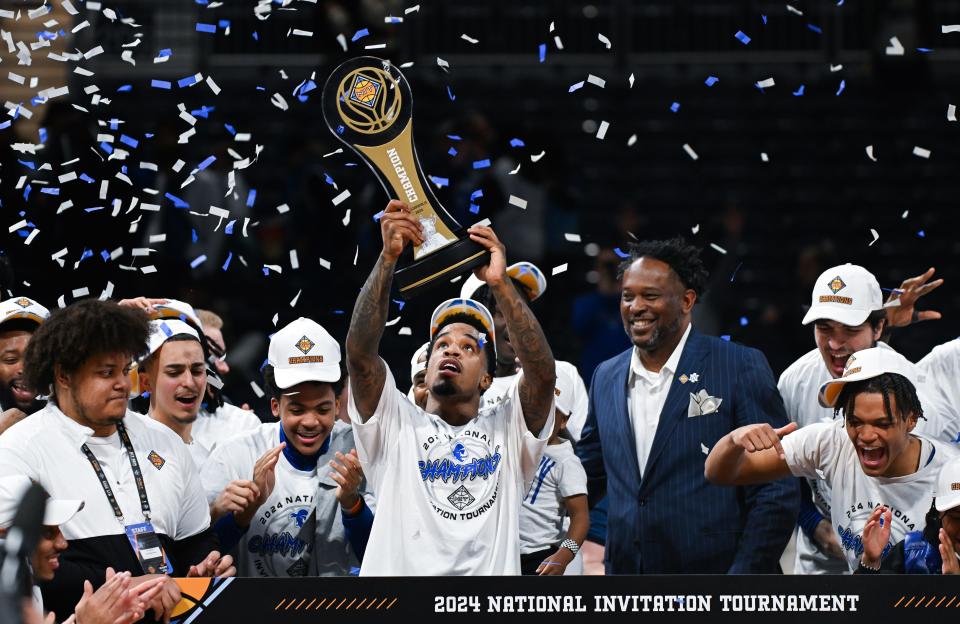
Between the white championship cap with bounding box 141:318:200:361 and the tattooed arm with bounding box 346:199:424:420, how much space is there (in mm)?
1284

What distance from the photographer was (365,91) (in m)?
5.16

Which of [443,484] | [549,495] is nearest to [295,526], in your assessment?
[443,484]

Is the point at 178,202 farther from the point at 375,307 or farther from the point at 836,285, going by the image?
the point at 375,307

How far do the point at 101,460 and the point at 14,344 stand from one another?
134cm

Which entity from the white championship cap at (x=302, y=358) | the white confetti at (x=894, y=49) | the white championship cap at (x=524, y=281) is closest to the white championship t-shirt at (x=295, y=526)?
the white championship cap at (x=302, y=358)

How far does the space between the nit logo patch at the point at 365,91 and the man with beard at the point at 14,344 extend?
173 cm

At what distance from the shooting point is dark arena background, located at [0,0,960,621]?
11.1m

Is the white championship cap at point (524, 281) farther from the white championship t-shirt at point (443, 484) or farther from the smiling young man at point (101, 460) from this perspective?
the smiling young man at point (101, 460)

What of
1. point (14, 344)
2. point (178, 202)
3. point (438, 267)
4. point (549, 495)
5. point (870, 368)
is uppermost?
point (178, 202)

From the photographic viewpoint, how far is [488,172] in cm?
1098

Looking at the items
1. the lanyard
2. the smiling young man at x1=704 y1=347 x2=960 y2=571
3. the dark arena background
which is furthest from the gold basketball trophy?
the dark arena background

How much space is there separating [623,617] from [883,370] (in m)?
1.58

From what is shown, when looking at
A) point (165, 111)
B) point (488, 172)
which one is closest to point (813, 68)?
point (488, 172)

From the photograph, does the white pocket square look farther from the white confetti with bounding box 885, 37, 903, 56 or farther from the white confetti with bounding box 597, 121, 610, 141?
the white confetti with bounding box 885, 37, 903, 56
